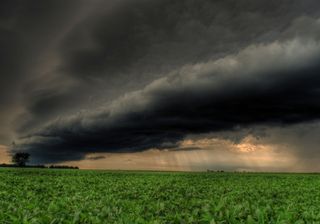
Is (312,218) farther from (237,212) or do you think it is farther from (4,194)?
(4,194)

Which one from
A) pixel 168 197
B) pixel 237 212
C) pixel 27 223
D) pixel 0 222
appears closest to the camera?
pixel 27 223

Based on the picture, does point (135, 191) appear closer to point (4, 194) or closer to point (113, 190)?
point (113, 190)

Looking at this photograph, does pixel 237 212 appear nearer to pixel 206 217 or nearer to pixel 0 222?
pixel 206 217

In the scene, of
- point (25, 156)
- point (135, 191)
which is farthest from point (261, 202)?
point (25, 156)

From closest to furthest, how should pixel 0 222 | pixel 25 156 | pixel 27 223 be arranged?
pixel 27 223 → pixel 0 222 → pixel 25 156

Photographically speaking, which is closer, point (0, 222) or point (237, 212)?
point (0, 222)

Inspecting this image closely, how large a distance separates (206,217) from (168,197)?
37.7 ft

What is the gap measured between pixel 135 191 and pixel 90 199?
15.6 ft

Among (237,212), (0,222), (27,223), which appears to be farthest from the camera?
(237,212)

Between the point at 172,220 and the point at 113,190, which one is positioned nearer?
the point at 172,220

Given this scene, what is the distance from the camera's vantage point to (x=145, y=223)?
9.02m

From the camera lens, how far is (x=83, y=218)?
9.79m

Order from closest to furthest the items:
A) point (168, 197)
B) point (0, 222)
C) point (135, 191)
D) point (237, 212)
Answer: point (0, 222) < point (237, 212) < point (168, 197) < point (135, 191)

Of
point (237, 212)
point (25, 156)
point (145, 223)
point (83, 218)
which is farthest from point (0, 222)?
point (25, 156)
